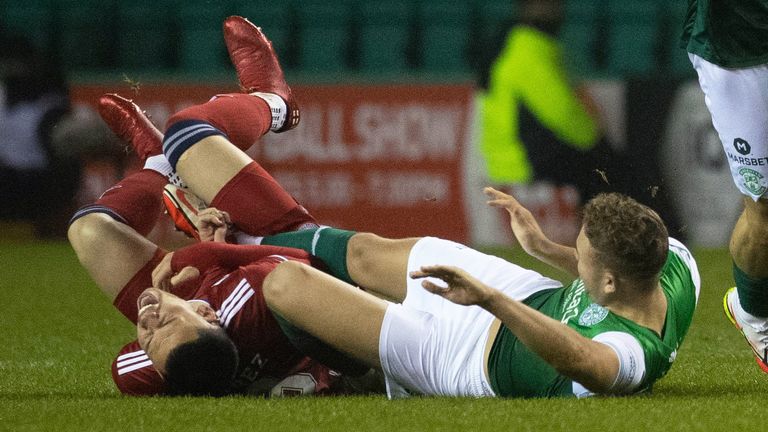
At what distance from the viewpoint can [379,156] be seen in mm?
9539

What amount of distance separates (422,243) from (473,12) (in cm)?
647

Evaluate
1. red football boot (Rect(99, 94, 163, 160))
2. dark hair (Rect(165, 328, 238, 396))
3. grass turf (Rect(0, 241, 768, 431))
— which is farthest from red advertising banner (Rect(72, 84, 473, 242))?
dark hair (Rect(165, 328, 238, 396))

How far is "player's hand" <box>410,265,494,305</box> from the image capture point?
327 centimetres

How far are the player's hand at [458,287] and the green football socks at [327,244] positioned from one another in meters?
1.07

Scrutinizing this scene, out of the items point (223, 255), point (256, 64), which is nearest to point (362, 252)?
point (223, 255)

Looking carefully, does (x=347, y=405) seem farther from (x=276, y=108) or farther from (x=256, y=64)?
(x=256, y=64)

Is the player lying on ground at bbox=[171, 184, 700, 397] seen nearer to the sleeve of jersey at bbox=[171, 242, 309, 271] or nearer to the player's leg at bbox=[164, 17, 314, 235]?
the sleeve of jersey at bbox=[171, 242, 309, 271]

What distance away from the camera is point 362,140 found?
954cm

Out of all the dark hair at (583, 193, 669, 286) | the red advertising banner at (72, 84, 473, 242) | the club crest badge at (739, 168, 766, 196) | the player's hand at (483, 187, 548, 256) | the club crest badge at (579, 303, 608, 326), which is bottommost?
the red advertising banner at (72, 84, 473, 242)

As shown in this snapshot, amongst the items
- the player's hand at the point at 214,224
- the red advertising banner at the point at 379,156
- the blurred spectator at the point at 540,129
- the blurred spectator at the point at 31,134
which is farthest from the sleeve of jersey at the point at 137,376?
the blurred spectator at the point at 31,134

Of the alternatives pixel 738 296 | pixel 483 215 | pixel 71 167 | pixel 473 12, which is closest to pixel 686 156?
pixel 483 215

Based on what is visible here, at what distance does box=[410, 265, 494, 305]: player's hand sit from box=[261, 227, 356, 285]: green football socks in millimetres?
1071

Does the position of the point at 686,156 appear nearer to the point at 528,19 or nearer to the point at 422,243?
the point at 528,19

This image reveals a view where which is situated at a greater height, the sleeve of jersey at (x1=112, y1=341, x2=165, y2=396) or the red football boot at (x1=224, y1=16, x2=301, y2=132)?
the red football boot at (x1=224, y1=16, x2=301, y2=132)
